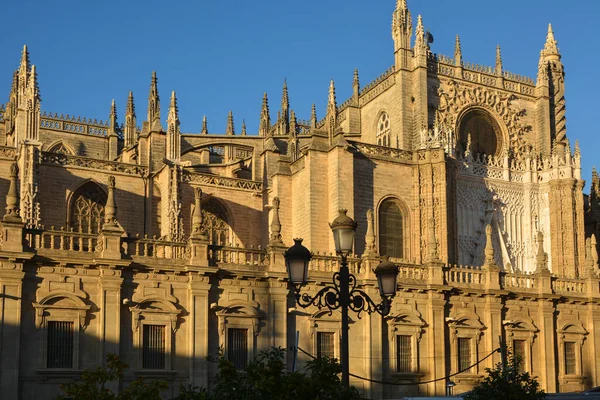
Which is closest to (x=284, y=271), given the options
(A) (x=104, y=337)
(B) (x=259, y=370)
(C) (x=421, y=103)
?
(A) (x=104, y=337)

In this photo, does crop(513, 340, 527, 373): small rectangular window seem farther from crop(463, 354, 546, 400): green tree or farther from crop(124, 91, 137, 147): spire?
crop(124, 91, 137, 147): spire

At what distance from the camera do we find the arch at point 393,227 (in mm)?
38312

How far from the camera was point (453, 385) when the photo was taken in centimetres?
2930

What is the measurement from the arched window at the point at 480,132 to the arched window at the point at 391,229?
6.29 meters

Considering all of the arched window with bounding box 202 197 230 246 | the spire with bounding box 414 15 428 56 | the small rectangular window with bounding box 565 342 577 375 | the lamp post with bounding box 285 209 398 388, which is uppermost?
the spire with bounding box 414 15 428 56

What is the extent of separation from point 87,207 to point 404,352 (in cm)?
1541

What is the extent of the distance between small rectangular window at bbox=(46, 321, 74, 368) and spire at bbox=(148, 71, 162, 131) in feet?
57.1

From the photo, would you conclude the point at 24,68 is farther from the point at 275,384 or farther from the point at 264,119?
the point at 275,384

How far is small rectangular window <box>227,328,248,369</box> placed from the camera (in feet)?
86.4

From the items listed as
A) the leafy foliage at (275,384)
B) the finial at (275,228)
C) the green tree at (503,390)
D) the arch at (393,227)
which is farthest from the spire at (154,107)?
the leafy foliage at (275,384)

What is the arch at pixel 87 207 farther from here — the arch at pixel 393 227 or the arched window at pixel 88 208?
the arch at pixel 393 227

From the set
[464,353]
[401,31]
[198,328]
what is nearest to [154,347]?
[198,328]

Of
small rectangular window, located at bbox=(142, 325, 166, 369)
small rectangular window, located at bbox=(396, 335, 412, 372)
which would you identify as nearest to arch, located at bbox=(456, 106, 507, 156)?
small rectangular window, located at bbox=(396, 335, 412, 372)

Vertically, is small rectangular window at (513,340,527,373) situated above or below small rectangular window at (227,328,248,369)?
below
